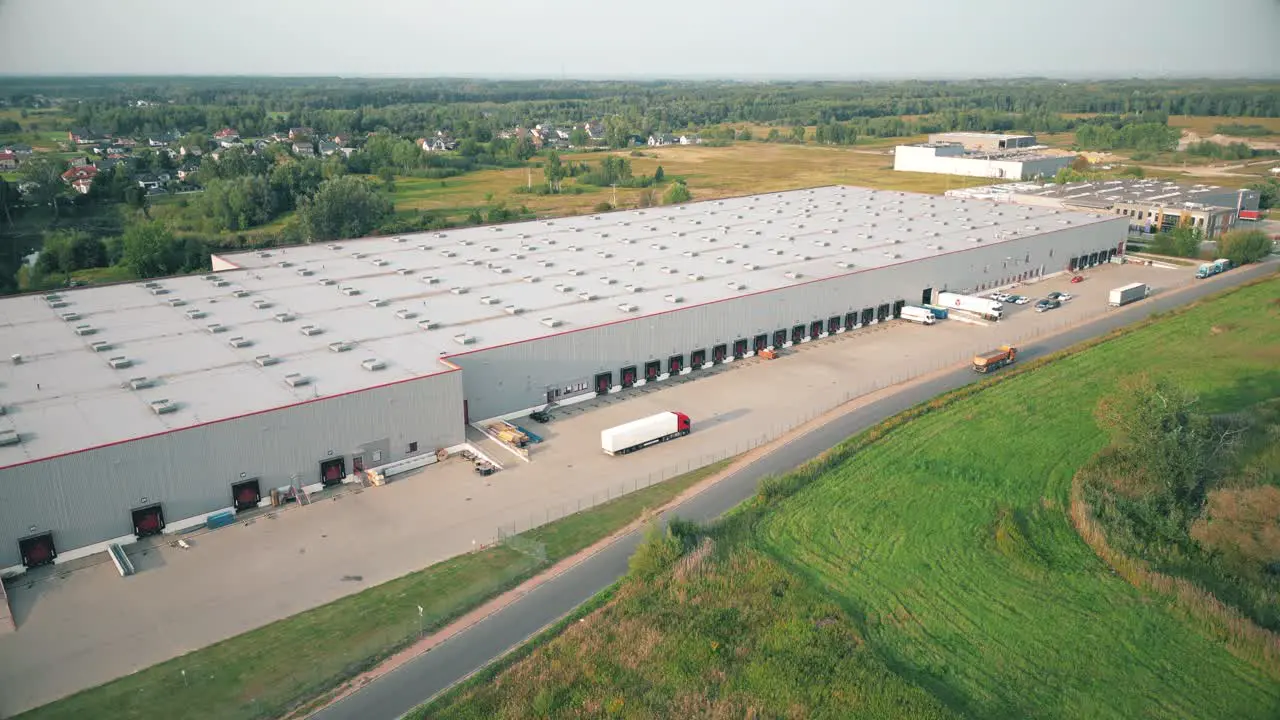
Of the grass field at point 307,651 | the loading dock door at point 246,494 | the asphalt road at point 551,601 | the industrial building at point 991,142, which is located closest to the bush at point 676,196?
the asphalt road at point 551,601

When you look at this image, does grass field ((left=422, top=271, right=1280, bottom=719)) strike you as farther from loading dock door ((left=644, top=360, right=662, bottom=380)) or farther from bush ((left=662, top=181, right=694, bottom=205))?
bush ((left=662, top=181, right=694, bottom=205))

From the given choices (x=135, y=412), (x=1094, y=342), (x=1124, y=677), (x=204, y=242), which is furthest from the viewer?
(x=204, y=242)

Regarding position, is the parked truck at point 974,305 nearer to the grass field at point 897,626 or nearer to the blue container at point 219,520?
the grass field at point 897,626

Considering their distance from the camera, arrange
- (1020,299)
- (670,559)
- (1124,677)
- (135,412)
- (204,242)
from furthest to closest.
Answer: (204,242)
(1020,299)
(135,412)
(670,559)
(1124,677)

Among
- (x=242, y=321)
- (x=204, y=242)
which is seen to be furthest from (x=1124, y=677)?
(x=204, y=242)

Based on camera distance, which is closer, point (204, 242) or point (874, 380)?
point (874, 380)

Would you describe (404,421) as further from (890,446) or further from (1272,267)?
(1272,267)
